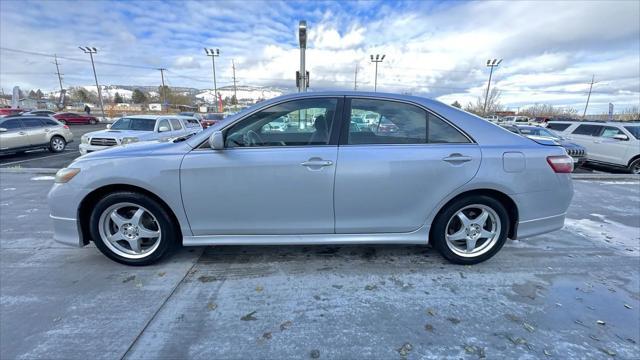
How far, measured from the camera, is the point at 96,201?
9.21ft

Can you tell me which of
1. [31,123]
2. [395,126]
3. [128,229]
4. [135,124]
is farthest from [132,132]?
[395,126]

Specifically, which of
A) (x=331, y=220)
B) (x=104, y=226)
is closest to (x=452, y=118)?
(x=331, y=220)

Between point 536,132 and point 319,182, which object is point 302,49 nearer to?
point 319,182

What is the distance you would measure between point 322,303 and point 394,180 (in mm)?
1200

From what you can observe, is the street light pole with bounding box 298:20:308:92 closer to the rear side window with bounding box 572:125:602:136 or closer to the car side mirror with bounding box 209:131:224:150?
the car side mirror with bounding box 209:131:224:150

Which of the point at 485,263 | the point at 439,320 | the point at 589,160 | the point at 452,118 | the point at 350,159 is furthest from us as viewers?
the point at 589,160

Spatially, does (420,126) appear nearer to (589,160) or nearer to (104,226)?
(104,226)

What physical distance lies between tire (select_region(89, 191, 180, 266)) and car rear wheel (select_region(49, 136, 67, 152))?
43.0ft

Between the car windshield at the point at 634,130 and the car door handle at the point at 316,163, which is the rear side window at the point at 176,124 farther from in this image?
the car windshield at the point at 634,130

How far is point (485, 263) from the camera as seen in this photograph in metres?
3.03

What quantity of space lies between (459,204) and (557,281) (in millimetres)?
1101

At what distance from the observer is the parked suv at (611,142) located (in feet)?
30.9

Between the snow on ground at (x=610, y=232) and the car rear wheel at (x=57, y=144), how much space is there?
1666 centimetres

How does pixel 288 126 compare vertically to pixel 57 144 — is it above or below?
above
